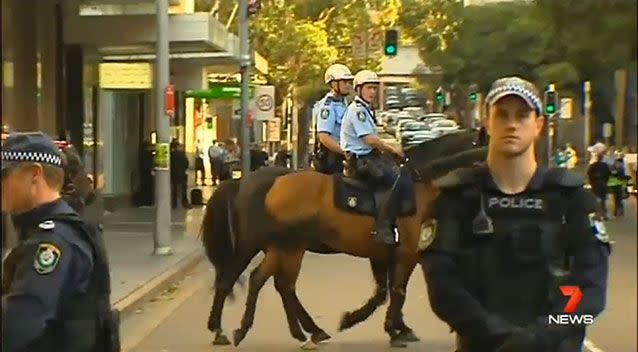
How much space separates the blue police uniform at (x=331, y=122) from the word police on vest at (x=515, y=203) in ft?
25.0

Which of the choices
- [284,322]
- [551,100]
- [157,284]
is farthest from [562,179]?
[157,284]

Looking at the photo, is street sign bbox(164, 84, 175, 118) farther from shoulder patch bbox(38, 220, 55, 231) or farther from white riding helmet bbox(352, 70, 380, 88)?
shoulder patch bbox(38, 220, 55, 231)

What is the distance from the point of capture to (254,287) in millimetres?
11086

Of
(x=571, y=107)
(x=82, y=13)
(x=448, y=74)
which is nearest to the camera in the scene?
(x=571, y=107)

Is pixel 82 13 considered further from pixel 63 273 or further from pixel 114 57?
pixel 63 273

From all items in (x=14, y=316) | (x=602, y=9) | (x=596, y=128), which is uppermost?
(x=602, y=9)

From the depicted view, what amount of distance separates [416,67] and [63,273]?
19.8 ft

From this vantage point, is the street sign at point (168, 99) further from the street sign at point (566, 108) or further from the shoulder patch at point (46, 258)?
the shoulder patch at point (46, 258)

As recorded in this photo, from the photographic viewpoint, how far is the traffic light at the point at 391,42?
9981 millimetres

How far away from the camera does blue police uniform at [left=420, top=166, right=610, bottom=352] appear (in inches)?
149

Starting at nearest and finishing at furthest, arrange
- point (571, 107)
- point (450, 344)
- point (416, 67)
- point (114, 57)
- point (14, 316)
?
point (14, 316) < point (571, 107) < point (416, 67) < point (450, 344) < point (114, 57)

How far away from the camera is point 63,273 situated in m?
3.85

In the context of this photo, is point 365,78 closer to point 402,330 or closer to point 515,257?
point 402,330

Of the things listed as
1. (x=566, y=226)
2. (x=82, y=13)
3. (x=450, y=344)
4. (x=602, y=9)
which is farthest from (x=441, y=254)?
(x=82, y=13)
